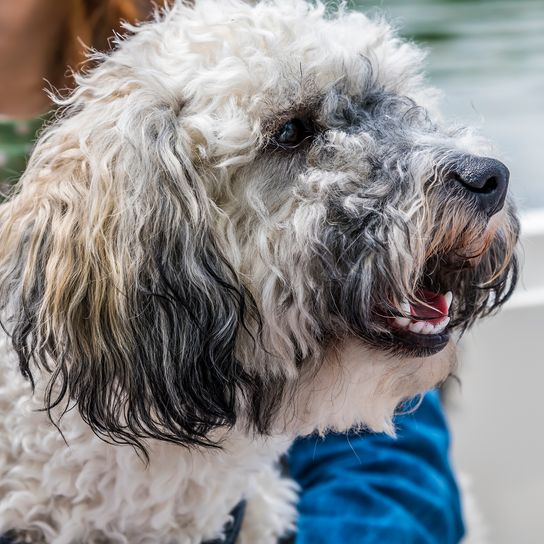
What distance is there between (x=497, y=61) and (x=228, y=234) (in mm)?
1799

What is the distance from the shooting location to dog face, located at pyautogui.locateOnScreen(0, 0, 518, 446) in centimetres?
95

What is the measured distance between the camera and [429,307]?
3.39 ft

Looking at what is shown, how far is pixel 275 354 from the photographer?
99 centimetres

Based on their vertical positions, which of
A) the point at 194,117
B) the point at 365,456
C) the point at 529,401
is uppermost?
the point at 194,117

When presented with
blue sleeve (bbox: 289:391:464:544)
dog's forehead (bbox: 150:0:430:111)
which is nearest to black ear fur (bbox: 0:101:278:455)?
dog's forehead (bbox: 150:0:430:111)

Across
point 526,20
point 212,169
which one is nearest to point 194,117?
point 212,169

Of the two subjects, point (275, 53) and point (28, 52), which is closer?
point (275, 53)

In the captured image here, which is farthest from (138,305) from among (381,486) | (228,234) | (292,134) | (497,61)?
(497,61)

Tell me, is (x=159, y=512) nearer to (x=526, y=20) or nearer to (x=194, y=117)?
(x=194, y=117)

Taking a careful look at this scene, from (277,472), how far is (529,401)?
2.86 feet

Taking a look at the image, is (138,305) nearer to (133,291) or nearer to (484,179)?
(133,291)

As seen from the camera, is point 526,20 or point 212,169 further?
point 526,20

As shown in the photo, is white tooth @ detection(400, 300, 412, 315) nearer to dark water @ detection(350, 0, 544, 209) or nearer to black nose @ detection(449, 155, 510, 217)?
black nose @ detection(449, 155, 510, 217)

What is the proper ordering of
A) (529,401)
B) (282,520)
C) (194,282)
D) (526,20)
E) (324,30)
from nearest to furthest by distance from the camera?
(194,282) → (324,30) → (282,520) → (529,401) → (526,20)
